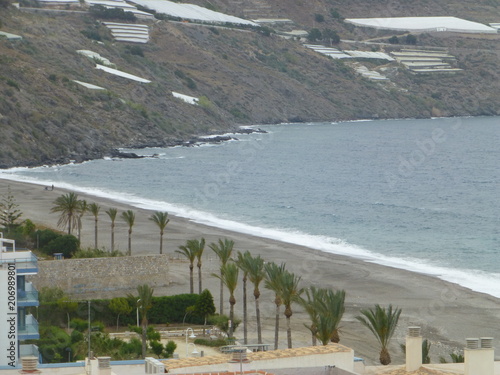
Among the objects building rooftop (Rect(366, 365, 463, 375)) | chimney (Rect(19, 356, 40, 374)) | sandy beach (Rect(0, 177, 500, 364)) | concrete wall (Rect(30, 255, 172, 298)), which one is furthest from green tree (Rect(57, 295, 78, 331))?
chimney (Rect(19, 356, 40, 374))

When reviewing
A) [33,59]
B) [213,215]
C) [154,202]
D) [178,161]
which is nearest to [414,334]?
[213,215]

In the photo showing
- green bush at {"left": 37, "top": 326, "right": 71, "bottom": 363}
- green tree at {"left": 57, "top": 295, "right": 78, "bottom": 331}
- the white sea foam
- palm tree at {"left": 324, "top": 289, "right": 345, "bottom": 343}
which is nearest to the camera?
palm tree at {"left": 324, "top": 289, "right": 345, "bottom": 343}

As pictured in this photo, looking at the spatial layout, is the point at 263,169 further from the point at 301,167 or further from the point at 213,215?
the point at 213,215

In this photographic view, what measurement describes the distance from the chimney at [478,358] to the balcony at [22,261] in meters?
12.0

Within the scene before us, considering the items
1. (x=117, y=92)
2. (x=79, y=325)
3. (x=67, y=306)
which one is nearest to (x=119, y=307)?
(x=67, y=306)

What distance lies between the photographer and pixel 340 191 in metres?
98.2

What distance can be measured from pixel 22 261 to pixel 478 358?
1240 centimetres

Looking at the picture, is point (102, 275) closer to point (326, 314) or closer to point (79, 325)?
point (79, 325)

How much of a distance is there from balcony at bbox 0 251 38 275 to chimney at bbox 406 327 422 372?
33.9 feet

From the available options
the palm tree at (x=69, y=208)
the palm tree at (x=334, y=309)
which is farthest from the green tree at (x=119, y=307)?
the palm tree at (x=69, y=208)

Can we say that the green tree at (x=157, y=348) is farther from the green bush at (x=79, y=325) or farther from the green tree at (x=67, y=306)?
the green tree at (x=67, y=306)

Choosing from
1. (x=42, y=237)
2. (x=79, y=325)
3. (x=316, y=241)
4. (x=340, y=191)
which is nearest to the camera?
(x=79, y=325)

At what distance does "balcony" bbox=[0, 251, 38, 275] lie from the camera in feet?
90.7

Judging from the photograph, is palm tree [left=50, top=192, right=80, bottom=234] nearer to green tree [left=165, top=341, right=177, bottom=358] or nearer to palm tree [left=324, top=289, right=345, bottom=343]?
green tree [left=165, top=341, right=177, bottom=358]
